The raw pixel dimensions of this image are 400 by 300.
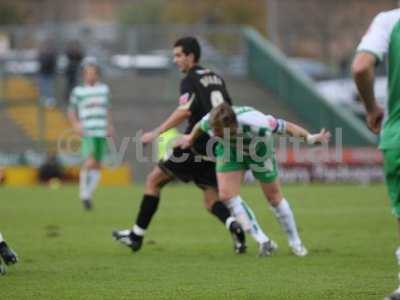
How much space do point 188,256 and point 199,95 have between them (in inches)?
65.4

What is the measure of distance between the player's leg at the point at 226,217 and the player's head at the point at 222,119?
129 centimetres

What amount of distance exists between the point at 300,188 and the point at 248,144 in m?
14.5

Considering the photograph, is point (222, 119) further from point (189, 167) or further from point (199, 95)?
point (189, 167)

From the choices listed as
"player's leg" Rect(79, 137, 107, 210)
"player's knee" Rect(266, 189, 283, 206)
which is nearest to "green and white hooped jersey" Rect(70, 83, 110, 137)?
"player's leg" Rect(79, 137, 107, 210)

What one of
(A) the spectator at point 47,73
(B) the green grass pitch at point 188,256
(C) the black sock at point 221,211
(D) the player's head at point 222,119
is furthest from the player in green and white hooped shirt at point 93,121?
(A) the spectator at point 47,73

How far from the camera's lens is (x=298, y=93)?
34781 mm

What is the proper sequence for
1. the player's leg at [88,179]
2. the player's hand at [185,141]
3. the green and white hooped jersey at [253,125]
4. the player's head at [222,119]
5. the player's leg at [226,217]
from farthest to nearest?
the player's leg at [88,179]
the player's leg at [226,217]
the player's hand at [185,141]
the green and white hooped jersey at [253,125]
the player's head at [222,119]

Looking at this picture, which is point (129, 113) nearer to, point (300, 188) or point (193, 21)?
point (300, 188)

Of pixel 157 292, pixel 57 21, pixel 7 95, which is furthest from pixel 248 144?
pixel 57 21

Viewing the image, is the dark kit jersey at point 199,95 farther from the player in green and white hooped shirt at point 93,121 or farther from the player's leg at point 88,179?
the player in green and white hooped shirt at point 93,121

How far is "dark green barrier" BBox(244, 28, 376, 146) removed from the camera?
32.0 metres

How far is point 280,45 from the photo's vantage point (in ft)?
148

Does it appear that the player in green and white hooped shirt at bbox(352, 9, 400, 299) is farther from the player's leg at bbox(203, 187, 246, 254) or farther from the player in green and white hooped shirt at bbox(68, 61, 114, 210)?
the player in green and white hooped shirt at bbox(68, 61, 114, 210)

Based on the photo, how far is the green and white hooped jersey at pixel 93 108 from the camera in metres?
20.6
